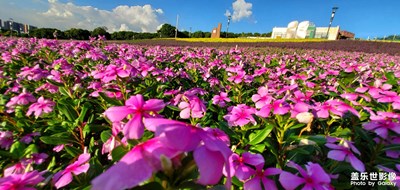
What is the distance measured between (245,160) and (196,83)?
2669 mm

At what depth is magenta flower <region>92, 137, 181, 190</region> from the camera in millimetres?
465

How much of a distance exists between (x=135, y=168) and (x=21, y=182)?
585 millimetres

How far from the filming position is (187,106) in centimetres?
162

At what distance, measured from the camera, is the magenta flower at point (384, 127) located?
53.4 inches

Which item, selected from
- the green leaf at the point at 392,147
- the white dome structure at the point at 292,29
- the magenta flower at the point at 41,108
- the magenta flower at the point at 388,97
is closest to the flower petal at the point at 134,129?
the magenta flower at the point at 41,108

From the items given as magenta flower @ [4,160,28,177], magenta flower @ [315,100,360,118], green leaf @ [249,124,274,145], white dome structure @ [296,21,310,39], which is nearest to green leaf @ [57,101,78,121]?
magenta flower @ [4,160,28,177]

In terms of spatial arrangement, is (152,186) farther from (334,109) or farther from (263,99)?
(334,109)

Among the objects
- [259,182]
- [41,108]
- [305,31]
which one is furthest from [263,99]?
[305,31]

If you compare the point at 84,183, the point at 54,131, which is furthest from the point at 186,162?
the point at 54,131

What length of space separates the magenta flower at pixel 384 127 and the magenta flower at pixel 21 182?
1693 mm

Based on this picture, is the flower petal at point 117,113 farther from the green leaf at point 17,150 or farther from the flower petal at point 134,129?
the green leaf at point 17,150

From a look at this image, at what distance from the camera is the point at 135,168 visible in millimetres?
503

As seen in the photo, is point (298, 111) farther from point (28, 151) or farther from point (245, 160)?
point (28, 151)

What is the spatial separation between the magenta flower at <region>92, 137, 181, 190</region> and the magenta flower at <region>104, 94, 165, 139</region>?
0.35 feet
